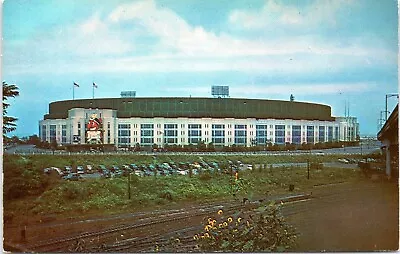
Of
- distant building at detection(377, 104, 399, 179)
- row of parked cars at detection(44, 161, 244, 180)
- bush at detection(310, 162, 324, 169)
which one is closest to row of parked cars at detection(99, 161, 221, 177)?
row of parked cars at detection(44, 161, 244, 180)

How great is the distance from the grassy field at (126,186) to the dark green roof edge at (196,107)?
36cm

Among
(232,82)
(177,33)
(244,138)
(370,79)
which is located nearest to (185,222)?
(244,138)

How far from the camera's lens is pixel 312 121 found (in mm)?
5051

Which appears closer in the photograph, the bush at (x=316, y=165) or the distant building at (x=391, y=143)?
the distant building at (x=391, y=143)

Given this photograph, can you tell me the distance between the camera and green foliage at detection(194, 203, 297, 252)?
16.5 ft

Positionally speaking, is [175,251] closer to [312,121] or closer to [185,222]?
[185,222]

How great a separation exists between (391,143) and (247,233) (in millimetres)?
1402

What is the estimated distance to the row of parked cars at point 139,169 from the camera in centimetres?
504

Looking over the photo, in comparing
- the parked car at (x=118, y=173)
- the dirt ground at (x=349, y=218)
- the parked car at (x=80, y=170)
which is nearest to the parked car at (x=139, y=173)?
the parked car at (x=118, y=173)

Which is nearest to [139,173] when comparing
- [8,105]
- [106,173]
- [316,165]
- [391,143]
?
[106,173]

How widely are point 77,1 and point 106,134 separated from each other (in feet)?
3.62

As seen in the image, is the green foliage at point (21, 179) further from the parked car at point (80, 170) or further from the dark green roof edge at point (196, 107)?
the dark green roof edge at point (196, 107)

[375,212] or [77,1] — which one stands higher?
[77,1]

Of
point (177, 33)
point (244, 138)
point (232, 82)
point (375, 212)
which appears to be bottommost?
point (375, 212)
